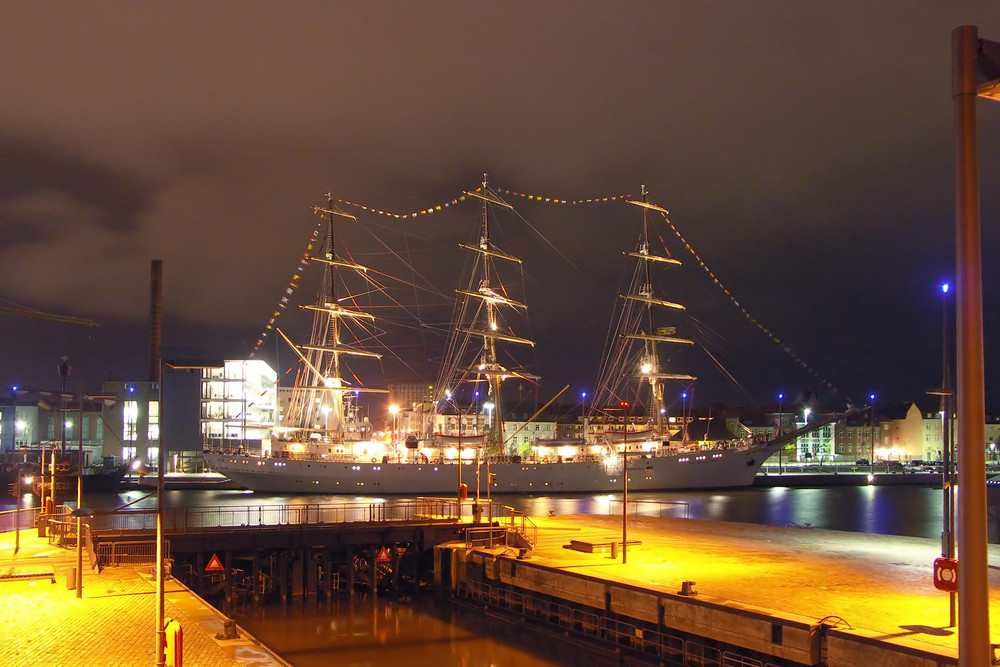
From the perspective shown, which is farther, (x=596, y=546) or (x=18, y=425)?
(x=18, y=425)

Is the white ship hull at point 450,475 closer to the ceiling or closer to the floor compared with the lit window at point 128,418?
closer to the floor

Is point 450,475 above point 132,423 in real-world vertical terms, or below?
below

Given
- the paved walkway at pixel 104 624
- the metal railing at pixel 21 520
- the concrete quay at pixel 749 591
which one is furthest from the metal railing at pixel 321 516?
the paved walkway at pixel 104 624

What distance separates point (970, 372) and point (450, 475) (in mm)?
64821

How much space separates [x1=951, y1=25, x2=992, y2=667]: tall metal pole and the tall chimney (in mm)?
7535

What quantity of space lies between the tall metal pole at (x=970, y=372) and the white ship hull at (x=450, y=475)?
62017 millimetres

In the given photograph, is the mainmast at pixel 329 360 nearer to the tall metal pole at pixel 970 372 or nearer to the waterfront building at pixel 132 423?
the waterfront building at pixel 132 423

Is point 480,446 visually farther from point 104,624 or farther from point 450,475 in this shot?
point 104,624

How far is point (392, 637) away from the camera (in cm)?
2173

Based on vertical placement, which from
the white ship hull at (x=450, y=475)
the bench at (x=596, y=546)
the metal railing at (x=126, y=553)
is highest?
the metal railing at (x=126, y=553)

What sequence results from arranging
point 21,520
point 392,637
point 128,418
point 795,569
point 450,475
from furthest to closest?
1. point 128,418
2. point 450,475
3. point 21,520
4. point 392,637
5. point 795,569

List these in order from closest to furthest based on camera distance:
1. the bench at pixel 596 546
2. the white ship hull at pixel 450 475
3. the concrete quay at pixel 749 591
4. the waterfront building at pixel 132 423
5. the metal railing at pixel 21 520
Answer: the concrete quay at pixel 749 591
the bench at pixel 596 546
the metal railing at pixel 21 520
the white ship hull at pixel 450 475
the waterfront building at pixel 132 423

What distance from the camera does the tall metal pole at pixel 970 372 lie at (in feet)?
15.7

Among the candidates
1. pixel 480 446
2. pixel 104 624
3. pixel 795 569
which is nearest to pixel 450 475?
pixel 480 446
